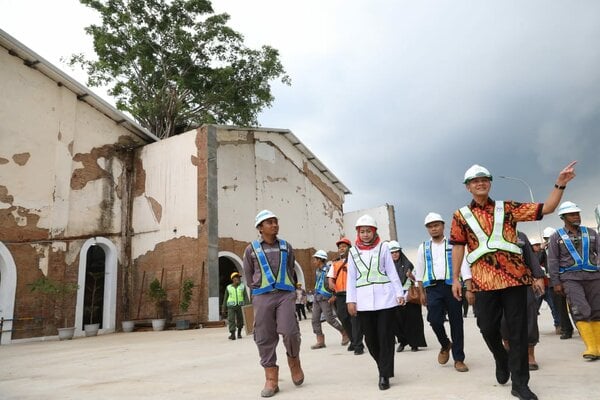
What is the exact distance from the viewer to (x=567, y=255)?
17.1ft

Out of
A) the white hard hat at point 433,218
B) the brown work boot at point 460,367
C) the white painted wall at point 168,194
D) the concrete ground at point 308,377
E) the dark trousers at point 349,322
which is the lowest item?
the concrete ground at point 308,377

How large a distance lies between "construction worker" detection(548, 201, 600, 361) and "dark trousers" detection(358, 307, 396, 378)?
231 centimetres

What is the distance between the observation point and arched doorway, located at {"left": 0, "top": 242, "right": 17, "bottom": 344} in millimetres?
13164

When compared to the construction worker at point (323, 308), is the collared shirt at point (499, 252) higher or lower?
→ higher

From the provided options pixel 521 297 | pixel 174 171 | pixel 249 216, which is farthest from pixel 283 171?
pixel 521 297

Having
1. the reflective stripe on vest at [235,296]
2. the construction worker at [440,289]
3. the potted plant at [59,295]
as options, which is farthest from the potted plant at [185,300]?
the construction worker at [440,289]

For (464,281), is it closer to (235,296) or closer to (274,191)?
(235,296)

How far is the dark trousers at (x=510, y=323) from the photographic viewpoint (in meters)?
3.26

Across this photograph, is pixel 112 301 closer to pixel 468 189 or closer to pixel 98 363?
pixel 98 363

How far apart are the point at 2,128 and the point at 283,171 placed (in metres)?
11.3

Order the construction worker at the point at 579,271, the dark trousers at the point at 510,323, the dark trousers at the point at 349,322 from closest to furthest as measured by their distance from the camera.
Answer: the dark trousers at the point at 510,323 < the construction worker at the point at 579,271 < the dark trousers at the point at 349,322

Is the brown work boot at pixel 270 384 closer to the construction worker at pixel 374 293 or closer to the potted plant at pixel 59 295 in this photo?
the construction worker at pixel 374 293

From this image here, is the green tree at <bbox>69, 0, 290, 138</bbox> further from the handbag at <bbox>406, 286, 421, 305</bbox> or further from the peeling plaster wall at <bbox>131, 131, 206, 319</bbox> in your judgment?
the handbag at <bbox>406, 286, 421, 305</bbox>

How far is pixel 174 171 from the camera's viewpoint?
17312mm
